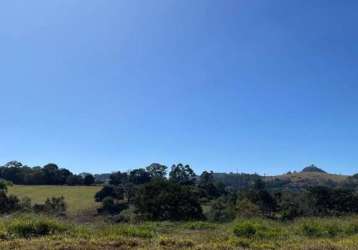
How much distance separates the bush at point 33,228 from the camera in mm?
10648

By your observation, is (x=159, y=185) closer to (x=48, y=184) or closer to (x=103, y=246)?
(x=103, y=246)

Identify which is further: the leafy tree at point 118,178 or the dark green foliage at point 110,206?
the leafy tree at point 118,178

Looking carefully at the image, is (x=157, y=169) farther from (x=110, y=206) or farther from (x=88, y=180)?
(x=110, y=206)

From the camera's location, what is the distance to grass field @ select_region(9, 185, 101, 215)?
204ft

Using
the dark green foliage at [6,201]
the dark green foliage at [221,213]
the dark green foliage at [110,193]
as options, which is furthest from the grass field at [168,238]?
the dark green foliage at [110,193]

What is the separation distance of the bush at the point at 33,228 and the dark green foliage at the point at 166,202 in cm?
2048

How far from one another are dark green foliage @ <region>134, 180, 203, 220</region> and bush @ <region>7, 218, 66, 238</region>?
20.5m

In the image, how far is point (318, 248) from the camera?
9.18m

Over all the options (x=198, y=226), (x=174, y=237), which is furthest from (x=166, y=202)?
(x=174, y=237)

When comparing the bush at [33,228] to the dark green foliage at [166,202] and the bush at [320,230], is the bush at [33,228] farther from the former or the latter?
the dark green foliage at [166,202]

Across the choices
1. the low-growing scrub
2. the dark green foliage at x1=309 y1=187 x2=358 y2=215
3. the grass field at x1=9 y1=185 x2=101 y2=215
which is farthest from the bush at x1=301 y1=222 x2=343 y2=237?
the grass field at x1=9 y1=185 x2=101 y2=215

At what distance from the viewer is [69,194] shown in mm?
73125

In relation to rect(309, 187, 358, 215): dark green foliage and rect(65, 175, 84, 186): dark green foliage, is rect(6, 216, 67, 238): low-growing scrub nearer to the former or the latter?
rect(309, 187, 358, 215): dark green foliage

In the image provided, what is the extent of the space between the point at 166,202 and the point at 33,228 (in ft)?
76.2
